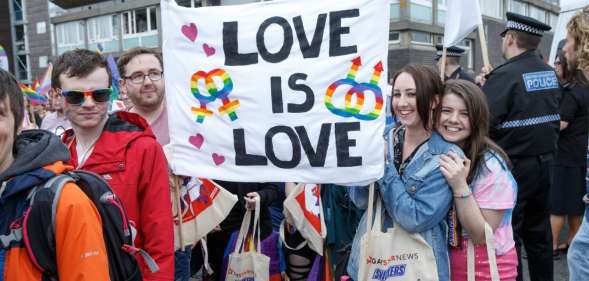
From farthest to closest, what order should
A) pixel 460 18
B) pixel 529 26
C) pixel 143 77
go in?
pixel 529 26
pixel 460 18
pixel 143 77

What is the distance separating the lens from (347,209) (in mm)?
2916

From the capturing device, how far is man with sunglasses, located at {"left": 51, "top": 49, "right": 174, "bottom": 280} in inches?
85.9

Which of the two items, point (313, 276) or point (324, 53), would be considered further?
point (313, 276)

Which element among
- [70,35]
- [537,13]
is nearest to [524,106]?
[537,13]

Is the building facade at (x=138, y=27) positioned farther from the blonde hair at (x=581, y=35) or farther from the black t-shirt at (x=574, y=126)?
the blonde hair at (x=581, y=35)

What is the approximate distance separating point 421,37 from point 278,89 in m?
17.6

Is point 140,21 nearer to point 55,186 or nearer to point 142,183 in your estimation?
point 142,183

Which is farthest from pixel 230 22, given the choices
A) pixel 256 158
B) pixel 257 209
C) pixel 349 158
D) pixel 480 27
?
pixel 480 27

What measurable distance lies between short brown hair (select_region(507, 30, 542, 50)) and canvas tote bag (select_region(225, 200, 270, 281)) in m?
2.44

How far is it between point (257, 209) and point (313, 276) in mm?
554

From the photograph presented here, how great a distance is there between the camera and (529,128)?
379cm

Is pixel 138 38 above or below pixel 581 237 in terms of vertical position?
above

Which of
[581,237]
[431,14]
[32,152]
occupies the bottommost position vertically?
[581,237]

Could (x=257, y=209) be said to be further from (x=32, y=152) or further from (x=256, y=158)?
(x=32, y=152)
